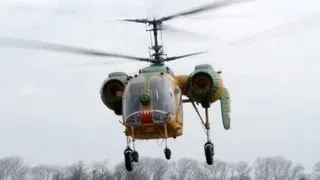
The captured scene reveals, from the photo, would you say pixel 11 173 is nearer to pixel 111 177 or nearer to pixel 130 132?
pixel 111 177

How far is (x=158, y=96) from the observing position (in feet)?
69.9

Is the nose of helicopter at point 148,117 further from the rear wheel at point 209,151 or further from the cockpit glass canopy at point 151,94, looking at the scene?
the rear wheel at point 209,151

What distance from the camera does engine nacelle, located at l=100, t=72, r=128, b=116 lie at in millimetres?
23906

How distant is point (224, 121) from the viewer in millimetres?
25531

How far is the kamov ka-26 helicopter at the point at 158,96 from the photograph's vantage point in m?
21.0

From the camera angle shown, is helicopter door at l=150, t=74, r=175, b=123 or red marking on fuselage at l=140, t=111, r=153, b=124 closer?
red marking on fuselage at l=140, t=111, r=153, b=124

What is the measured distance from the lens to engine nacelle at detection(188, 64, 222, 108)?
23.8 m

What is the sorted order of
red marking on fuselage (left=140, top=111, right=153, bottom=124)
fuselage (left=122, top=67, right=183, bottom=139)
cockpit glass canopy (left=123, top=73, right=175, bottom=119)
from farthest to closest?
cockpit glass canopy (left=123, top=73, right=175, bottom=119) → fuselage (left=122, top=67, right=183, bottom=139) → red marking on fuselage (left=140, top=111, right=153, bottom=124)

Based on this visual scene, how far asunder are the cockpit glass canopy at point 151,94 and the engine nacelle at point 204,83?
2091mm

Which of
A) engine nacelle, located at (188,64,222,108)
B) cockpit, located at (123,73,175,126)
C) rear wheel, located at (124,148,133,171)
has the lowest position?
rear wheel, located at (124,148,133,171)

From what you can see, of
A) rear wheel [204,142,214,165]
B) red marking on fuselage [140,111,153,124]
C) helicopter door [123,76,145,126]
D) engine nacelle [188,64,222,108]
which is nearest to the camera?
red marking on fuselage [140,111,153,124]

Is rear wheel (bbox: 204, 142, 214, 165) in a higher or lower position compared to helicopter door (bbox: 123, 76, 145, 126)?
lower

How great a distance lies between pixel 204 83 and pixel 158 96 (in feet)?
10.5

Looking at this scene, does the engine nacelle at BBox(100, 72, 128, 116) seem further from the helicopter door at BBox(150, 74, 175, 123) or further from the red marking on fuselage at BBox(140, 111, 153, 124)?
the red marking on fuselage at BBox(140, 111, 153, 124)
